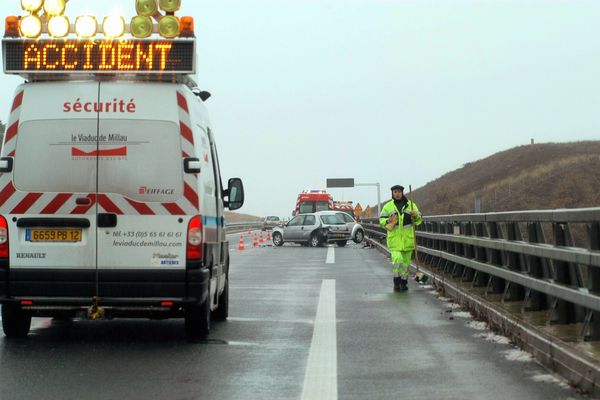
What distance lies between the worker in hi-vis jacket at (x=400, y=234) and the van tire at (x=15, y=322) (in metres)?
7.95

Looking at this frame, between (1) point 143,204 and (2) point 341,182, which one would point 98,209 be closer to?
(1) point 143,204

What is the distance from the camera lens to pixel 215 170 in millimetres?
11609

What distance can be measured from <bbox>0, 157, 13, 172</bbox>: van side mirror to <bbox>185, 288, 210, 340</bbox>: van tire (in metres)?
2.12

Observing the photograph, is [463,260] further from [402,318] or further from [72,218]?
[72,218]

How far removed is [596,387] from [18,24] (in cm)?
636

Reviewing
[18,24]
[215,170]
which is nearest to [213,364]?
[215,170]

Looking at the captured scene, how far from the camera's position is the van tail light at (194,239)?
32.4 feet

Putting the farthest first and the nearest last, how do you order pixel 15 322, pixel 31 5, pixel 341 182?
pixel 341 182, pixel 15 322, pixel 31 5

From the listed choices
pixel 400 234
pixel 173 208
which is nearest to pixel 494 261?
pixel 400 234

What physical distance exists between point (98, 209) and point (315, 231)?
121 ft

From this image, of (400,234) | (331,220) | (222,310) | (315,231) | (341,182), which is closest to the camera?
(222,310)

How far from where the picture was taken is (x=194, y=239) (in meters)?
9.89

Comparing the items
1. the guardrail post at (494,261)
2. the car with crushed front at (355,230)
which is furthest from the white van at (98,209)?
the car with crushed front at (355,230)

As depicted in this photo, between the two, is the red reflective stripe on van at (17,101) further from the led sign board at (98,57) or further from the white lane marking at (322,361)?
the white lane marking at (322,361)
